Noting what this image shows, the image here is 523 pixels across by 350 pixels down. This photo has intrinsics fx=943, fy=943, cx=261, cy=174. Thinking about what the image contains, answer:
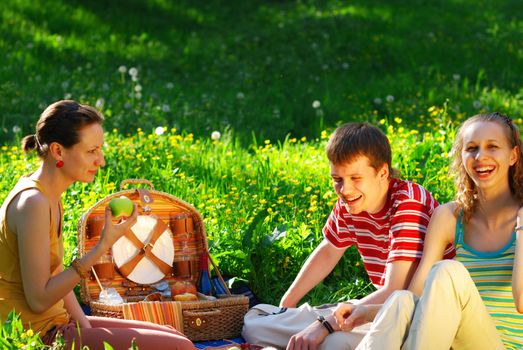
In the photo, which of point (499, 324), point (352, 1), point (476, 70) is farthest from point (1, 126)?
point (352, 1)

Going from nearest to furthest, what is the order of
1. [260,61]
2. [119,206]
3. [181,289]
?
[119,206]
[181,289]
[260,61]

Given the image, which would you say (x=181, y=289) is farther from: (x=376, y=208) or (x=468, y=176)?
(x=468, y=176)

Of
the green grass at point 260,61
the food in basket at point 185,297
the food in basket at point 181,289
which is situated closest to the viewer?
the food in basket at point 185,297

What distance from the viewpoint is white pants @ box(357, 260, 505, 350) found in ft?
11.1

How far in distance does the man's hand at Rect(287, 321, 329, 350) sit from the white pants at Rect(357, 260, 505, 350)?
41 centimetres

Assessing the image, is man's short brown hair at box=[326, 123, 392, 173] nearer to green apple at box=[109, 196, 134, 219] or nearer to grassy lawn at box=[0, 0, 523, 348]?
green apple at box=[109, 196, 134, 219]

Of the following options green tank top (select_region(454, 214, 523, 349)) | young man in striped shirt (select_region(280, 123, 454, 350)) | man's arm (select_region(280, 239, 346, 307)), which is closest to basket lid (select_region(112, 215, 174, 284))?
man's arm (select_region(280, 239, 346, 307))

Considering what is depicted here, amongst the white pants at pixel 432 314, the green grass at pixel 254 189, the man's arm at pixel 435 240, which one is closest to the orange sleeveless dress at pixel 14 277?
the white pants at pixel 432 314

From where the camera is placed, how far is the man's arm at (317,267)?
174 inches

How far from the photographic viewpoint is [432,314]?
3.41 meters

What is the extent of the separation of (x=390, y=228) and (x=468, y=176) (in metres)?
0.40

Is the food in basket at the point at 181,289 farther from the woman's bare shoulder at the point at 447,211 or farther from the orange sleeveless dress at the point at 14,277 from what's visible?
the woman's bare shoulder at the point at 447,211

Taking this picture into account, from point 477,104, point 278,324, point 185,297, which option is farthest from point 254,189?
point 477,104

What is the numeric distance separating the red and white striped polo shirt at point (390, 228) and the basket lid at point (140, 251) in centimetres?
104
